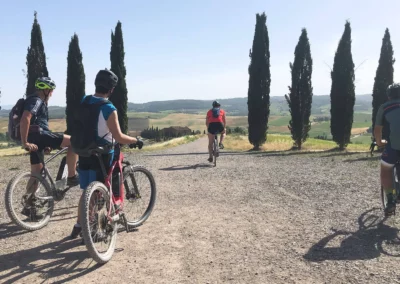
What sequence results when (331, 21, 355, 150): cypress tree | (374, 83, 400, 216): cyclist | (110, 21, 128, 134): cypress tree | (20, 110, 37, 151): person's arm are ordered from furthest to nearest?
(110, 21, 128, 134): cypress tree, (331, 21, 355, 150): cypress tree, (374, 83, 400, 216): cyclist, (20, 110, 37, 151): person's arm

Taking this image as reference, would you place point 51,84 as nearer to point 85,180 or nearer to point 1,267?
point 85,180

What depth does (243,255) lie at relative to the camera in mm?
3955

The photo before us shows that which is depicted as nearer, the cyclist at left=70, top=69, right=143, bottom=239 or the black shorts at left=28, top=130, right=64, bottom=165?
the cyclist at left=70, top=69, right=143, bottom=239

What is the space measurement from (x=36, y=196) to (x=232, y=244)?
282 cm

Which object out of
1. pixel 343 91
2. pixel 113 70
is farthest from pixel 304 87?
pixel 113 70

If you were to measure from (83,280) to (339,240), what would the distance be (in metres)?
3.13

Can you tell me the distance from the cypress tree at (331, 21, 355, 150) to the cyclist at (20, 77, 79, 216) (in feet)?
67.1

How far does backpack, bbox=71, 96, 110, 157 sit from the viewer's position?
393 centimetres

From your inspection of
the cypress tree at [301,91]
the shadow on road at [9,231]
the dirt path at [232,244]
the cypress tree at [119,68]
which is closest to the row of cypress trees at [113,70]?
the cypress tree at [119,68]

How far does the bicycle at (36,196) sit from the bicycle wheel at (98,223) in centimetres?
143

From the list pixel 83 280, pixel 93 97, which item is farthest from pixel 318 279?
pixel 93 97

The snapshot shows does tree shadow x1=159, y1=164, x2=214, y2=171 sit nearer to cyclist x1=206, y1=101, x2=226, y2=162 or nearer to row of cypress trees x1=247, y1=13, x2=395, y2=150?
cyclist x1=206, y1=101, x2=226, y2=162

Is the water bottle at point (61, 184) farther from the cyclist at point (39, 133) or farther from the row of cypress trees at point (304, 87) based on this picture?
the row of cypress trees at point (304, 87)

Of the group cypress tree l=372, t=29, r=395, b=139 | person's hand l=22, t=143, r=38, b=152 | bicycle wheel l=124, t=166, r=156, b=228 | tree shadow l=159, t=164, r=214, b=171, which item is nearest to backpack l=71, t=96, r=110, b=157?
bicycle wheel l=124, t=166, r=156, b=228
